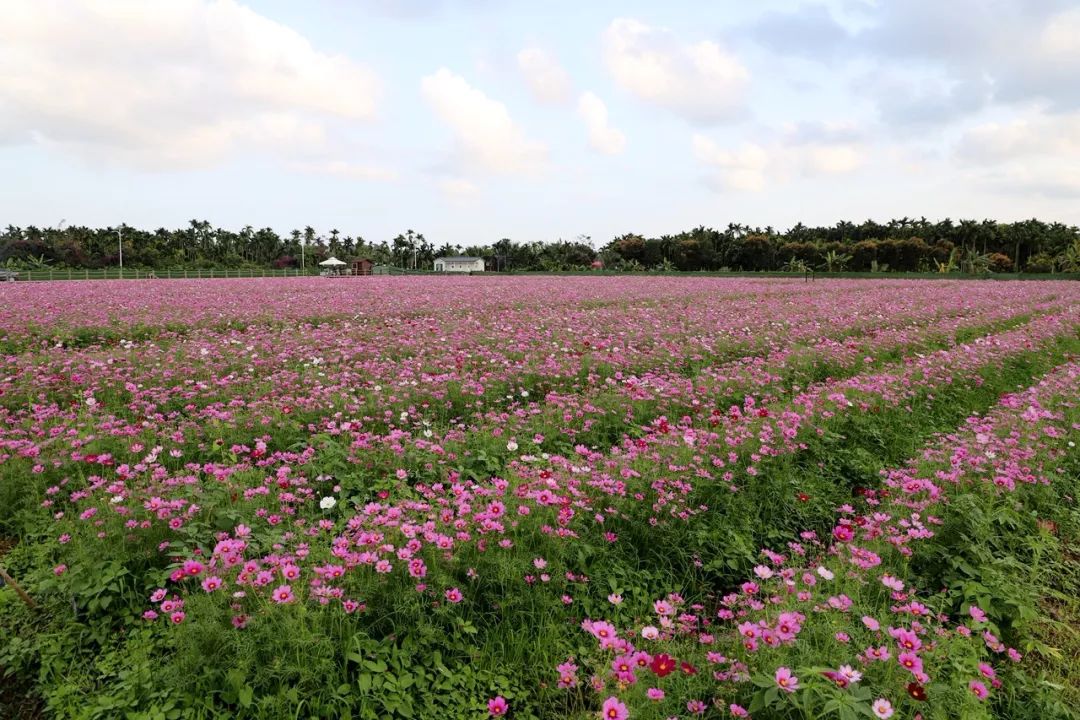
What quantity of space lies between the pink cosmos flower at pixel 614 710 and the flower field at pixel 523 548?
10mm

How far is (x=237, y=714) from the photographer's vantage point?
8.55 ft

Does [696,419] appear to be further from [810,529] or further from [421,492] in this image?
[421,492]

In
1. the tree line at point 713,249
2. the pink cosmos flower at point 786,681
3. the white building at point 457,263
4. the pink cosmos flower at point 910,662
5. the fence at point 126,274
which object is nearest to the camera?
the pink cosmos flower at point 786,681

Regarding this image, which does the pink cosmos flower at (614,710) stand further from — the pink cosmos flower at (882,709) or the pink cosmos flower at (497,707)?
the pink cosmos flower at (882,709)

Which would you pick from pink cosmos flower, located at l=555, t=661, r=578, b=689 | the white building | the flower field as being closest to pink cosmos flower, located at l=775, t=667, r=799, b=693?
the flower field

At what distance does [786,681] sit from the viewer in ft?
7.79

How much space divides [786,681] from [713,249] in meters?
91.2

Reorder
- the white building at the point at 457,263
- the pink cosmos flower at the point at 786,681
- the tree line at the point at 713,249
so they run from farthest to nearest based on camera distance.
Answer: the white building at the point at 457,263 < the tree line at the point at 713,249 < the pink cosmos flower at the point at 786,681

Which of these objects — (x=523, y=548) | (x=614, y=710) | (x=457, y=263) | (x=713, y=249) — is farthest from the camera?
(x=457, y=263)

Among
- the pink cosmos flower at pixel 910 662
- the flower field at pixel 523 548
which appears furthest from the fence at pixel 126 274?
the pink cosmos flower at pixel 910 662

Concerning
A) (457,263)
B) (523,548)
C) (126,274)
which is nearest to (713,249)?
(457,263)

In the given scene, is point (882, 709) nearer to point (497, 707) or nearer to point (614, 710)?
point (614, 710)

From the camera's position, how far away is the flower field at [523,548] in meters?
2.72

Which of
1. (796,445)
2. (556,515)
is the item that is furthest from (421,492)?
(796,445)
